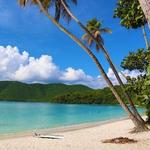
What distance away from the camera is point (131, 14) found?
23.4 feet

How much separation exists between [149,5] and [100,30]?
35441 mm


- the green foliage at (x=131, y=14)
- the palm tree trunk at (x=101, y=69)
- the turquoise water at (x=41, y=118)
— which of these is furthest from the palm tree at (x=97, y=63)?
the turquoise water at (x=41, y=118)

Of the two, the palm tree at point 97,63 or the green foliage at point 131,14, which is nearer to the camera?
the green foliage at point 131,14

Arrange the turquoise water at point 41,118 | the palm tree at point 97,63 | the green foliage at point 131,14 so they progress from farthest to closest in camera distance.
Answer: the turquoise water at point 41,118
the palm tree at point 97,63
the green foliage at point 131,14

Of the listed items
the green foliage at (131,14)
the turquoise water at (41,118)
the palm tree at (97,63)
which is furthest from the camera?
the turquoise water at (41,118)

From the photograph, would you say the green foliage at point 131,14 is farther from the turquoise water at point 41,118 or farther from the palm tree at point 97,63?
the turquoise water at point 41,118

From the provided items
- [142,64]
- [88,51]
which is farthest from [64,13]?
[142,64]

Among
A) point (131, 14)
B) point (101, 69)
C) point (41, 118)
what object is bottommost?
point (41, 118)

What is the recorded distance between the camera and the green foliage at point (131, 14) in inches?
267

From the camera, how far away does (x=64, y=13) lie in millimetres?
19219

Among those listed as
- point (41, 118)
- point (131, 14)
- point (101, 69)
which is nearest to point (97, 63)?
point (101, 69)

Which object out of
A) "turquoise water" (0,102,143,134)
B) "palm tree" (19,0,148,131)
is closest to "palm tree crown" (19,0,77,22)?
"palm tree" (19,0,148,131)

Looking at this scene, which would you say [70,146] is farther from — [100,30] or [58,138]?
[100,30]

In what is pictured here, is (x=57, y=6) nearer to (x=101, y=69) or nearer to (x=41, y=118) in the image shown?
(x=101, y=69)
